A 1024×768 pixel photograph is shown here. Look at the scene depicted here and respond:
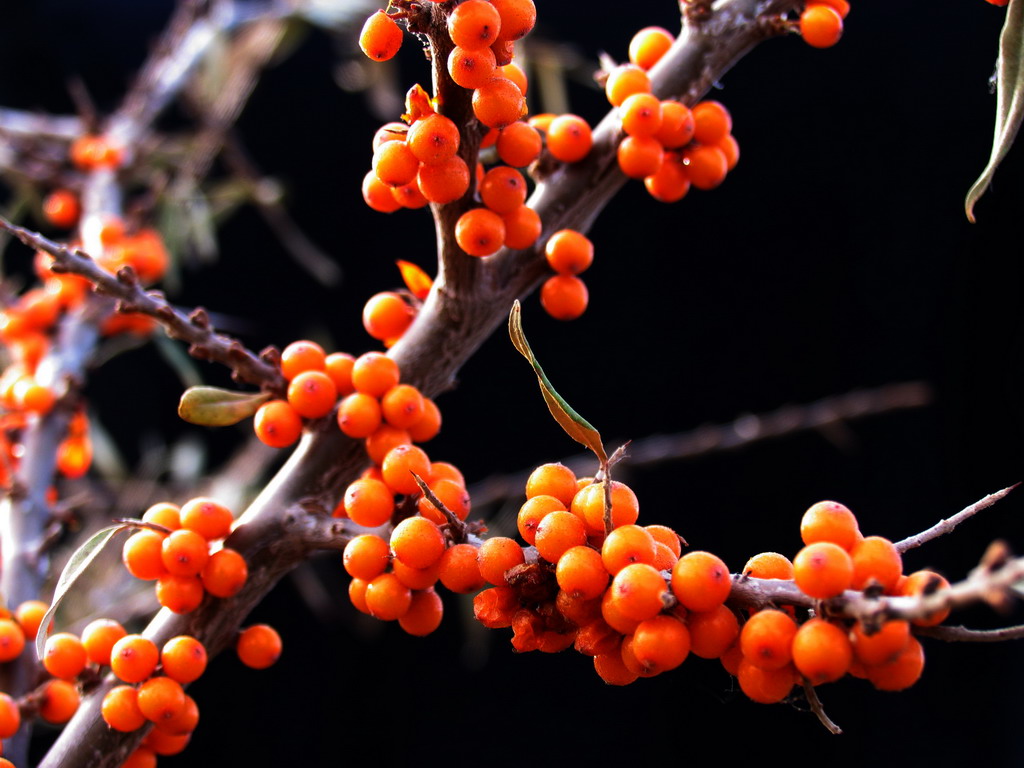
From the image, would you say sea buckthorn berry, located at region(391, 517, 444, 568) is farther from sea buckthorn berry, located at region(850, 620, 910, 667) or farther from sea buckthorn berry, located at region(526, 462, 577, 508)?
sea buckthorn berry, located at region(850, 620, 910, 667)

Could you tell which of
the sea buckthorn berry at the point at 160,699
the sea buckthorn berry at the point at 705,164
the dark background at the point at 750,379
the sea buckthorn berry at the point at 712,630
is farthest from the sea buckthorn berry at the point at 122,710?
the dark background at the point at 750,379

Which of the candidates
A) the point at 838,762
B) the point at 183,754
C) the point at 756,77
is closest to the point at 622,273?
the point at 756,77

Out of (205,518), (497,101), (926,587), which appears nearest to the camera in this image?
(926,587)

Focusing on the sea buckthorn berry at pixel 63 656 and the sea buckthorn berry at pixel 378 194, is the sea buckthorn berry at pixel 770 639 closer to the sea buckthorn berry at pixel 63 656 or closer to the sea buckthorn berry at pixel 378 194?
the sea buckthorn berry at pixel 378 194

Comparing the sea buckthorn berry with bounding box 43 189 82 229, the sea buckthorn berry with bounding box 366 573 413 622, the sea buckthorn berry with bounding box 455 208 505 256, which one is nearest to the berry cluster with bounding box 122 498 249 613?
the sea buckthorn berry with bounding box 366 573 413 622

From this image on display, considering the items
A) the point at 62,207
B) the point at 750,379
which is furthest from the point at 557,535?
the point at 750,379

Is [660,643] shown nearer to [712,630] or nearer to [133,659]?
[712,630]
